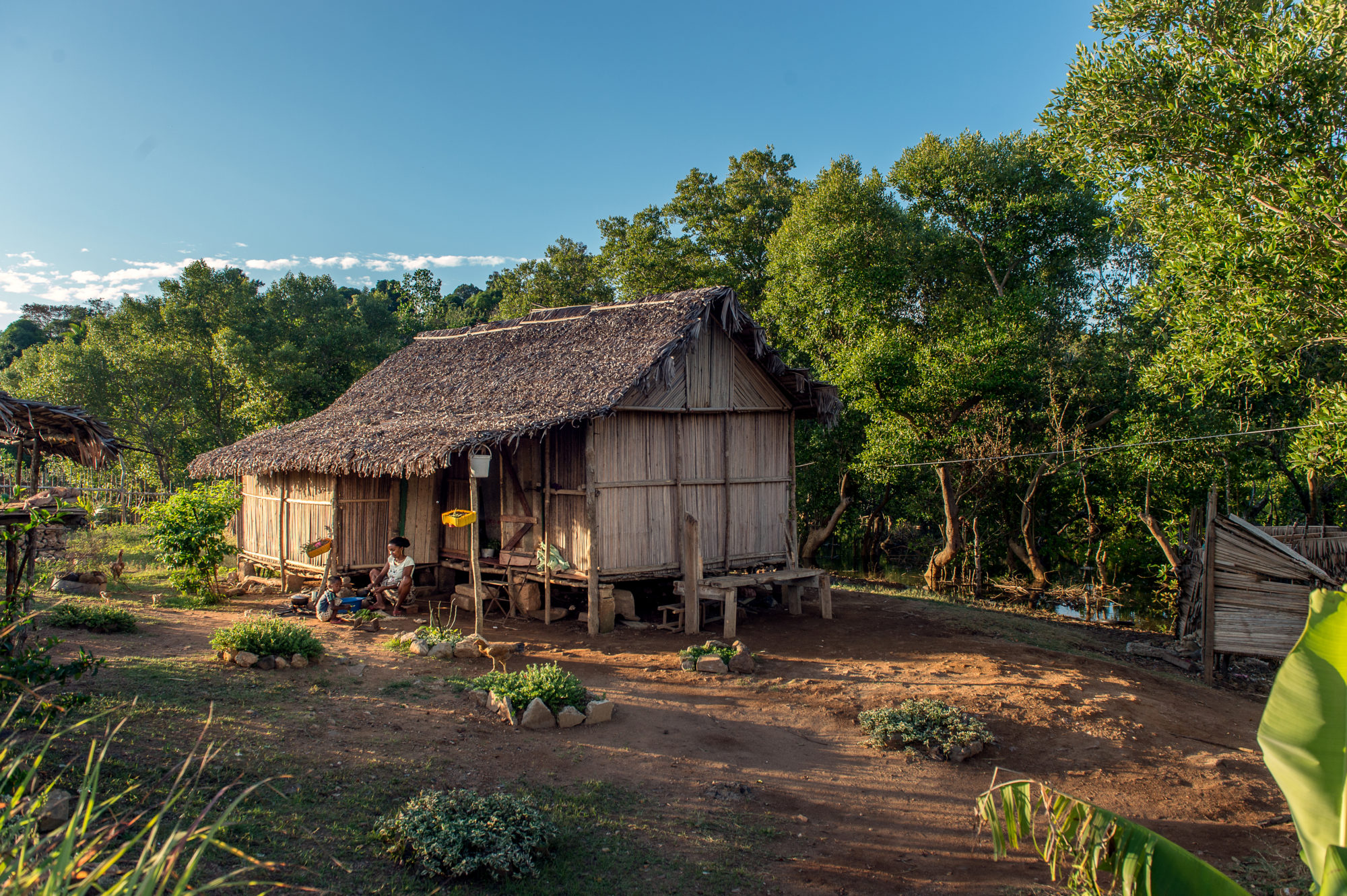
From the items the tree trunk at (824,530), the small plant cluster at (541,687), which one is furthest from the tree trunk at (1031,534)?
the small plant cluster at (541,687)

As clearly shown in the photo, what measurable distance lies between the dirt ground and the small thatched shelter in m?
1.99

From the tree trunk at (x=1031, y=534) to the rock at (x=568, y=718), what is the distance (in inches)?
487

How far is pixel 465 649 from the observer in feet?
29.7

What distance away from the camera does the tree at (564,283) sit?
90.9ft

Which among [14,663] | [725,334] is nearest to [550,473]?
[725,334]

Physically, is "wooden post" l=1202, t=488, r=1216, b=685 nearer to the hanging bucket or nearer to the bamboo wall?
the bamboo wall

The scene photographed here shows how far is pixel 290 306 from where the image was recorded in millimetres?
24391

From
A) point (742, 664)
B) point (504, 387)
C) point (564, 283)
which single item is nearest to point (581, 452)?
point (504, 387)

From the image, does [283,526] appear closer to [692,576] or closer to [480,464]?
[480,464]

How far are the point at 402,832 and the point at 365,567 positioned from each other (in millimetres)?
8679

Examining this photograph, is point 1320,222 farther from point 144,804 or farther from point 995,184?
point 144,804

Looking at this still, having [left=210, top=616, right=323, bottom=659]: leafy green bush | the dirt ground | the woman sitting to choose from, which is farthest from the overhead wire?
[left=210, top=616, right=323, bottom=659]: leafy green bush

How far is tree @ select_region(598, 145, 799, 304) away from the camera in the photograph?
76.4 feet

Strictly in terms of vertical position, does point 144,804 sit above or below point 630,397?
below
